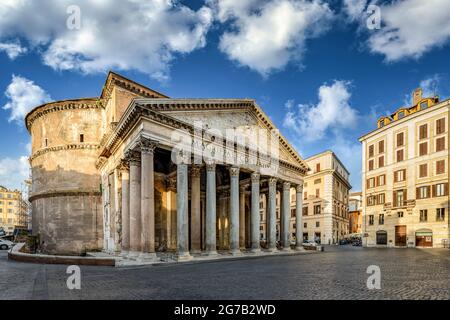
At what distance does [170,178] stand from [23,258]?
33.1 feet

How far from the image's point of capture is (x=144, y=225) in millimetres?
16281

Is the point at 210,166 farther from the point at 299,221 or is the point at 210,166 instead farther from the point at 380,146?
the point at 380,146

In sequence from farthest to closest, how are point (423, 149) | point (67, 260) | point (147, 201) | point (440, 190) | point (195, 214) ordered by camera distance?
point (423, 149), point (440, 190), point (195, 214), point (147, 201), point (67, 260)

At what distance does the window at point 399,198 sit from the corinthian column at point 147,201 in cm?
3014

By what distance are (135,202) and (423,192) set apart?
30.0 m

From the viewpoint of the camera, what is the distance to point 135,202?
1778 centimetres

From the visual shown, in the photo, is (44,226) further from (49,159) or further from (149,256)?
(149,256)

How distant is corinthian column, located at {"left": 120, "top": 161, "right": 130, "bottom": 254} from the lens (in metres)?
19.3

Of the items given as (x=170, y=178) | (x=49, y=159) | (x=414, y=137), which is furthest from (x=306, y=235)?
(x=49, y=159)

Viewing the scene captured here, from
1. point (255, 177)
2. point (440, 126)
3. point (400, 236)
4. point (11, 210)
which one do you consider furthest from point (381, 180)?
point (11, 210)

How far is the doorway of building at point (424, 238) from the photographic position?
108ft

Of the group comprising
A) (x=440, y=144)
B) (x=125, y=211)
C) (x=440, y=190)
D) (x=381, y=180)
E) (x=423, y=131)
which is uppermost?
(x=423, y=131)

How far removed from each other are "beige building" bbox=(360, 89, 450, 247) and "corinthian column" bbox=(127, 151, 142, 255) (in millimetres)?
29415
